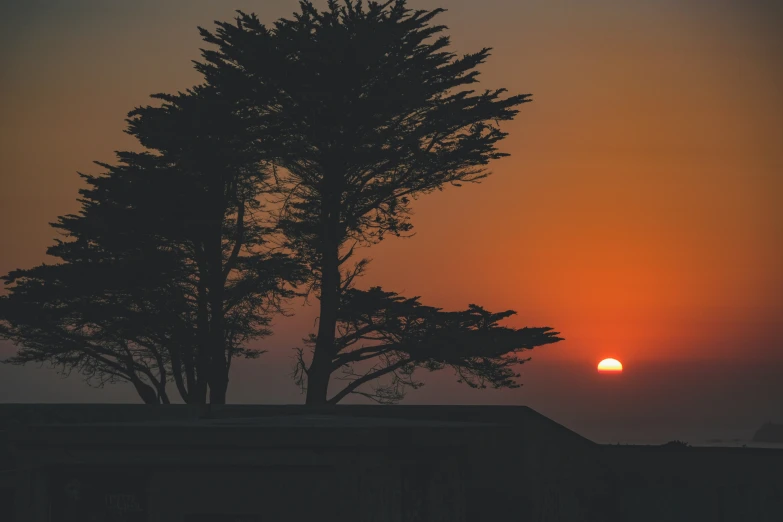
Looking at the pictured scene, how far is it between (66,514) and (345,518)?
10.3 feet

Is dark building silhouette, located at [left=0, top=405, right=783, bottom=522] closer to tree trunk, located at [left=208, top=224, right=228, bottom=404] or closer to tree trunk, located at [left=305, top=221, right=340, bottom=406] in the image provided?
tree trunk, located at [left=305, top=221, right=340, bottom=406]

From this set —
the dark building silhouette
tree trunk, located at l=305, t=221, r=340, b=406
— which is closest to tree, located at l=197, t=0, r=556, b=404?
tree trunk, located at l=305, t=221, r=340, b=406

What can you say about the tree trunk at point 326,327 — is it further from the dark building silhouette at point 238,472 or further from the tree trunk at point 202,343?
the dark building silhouette at point 238,472

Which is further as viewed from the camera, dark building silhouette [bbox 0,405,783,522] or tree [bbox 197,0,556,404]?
tree [bbox 197,0,556,404]

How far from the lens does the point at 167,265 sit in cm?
2948

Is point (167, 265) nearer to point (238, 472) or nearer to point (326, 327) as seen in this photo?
point (326, 327)

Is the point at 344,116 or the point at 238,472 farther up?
the point at 344,116

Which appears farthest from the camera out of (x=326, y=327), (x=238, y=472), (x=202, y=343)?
(x=202, y=343)

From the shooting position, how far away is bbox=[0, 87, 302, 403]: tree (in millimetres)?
29125

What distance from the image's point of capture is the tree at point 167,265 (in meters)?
29.1

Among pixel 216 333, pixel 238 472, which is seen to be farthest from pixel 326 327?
pixel 238 472

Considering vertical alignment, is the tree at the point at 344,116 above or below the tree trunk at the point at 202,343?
above

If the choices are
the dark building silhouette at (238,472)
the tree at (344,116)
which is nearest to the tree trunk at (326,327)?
the tree at (344,116)

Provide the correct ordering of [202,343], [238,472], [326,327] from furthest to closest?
[202,343], [326,327], [238,472]
